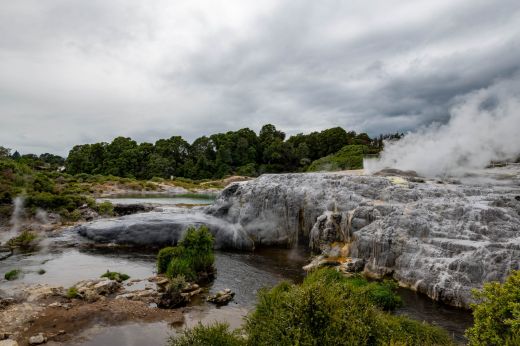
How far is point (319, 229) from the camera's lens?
3416 centimetres

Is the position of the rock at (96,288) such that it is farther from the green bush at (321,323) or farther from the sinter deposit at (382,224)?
the green bush at (321,323)

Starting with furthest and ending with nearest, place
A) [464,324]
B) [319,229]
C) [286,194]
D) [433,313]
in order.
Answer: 1. [286,194]
2. [319,229]
3. [433,313]
4. [464,324]

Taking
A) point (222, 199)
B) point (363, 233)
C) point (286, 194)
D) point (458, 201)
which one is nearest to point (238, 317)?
point (363, 233)

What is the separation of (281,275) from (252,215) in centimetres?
1256

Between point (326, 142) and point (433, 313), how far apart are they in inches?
4026

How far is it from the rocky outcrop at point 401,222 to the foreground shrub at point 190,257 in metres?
10.7

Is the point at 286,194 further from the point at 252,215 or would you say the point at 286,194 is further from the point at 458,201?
the point at 458,201

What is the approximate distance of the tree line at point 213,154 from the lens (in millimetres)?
121938

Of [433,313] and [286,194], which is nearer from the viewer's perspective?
[433,313]

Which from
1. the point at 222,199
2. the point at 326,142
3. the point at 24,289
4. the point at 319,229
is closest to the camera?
the point at 24,289

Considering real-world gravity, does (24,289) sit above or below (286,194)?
below

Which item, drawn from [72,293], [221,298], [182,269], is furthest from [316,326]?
[72,293]

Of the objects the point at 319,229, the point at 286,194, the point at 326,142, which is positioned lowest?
the point at 319,229

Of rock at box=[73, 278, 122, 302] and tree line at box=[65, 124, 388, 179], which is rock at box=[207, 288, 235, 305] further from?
tree line at box=[65, 124, 388, 179]
